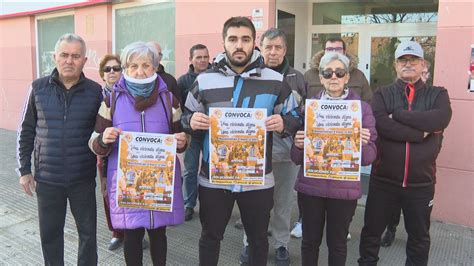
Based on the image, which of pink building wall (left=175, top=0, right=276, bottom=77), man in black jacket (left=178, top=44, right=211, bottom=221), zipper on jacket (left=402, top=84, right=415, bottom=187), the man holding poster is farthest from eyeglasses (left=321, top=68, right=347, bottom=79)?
pink building wall (left=175, top=0, right=276, bottom=77)

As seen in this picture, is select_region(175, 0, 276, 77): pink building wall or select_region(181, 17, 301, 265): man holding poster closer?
select_region(181, 17, 301, 265): man holding poster

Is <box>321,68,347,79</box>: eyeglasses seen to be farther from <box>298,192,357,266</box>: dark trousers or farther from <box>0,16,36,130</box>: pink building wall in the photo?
<box>0,16,36,130</box>: pink building wall

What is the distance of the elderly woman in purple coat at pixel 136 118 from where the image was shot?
8.68 ft

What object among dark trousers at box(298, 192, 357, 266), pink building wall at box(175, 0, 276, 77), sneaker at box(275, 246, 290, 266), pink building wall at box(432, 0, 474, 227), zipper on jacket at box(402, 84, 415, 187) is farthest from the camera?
pink building wall at box(175, 0, 276, 77)

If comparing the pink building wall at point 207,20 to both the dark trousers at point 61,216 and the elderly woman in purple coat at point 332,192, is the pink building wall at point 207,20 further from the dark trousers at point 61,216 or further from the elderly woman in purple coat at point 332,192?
the dark trousers at point 61,216

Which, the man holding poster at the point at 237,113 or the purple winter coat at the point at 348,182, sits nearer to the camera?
the man holding poster at the point at 237,113

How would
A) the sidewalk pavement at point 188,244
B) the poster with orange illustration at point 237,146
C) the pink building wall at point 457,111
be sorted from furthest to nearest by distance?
1. the pink building wall at point 457,111
2. the sidewalk pavement at point 188,244
3. the poster with orange illustration at point 237,146

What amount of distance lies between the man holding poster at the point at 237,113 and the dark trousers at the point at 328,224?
323 millimetres

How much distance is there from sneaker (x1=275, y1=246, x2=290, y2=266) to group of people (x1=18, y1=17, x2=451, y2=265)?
0.67m

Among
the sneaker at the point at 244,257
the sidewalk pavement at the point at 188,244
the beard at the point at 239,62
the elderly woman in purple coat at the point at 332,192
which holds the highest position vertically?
the beard at the point at 239,62

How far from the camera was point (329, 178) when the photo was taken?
2.76 metres

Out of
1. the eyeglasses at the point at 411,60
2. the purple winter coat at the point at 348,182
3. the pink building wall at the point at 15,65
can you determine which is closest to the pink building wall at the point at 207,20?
the eyeglasses at the point at 411,60

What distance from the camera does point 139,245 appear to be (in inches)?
113

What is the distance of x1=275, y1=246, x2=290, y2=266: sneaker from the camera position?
3617 mm
